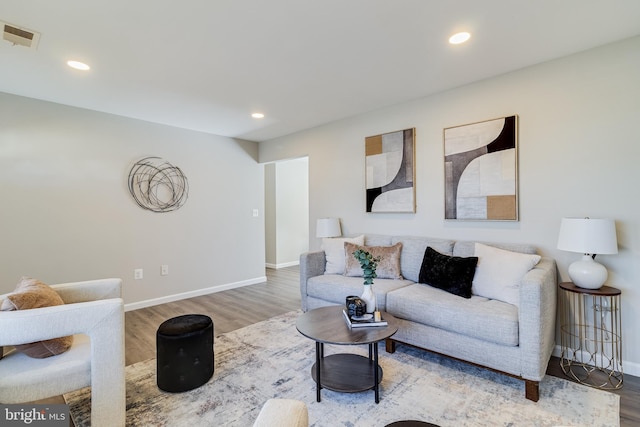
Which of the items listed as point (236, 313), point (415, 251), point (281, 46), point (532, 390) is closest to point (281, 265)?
point (236, 313)

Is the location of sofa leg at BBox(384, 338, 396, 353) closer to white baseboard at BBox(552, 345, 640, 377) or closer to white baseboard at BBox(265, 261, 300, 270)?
white baseboard at BBox(552, 345, 640, 377)

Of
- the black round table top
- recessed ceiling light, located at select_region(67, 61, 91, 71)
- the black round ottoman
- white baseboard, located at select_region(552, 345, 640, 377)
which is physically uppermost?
recessed ceiling light, located at select_region(67, 61, 91, 71)

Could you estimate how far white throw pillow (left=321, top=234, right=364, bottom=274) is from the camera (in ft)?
11.3

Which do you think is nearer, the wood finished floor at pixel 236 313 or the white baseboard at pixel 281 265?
the wood finished floor at pixel 236 313

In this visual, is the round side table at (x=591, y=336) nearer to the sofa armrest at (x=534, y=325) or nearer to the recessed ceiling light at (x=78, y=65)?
the sofa armrest at (x=534, y=325)

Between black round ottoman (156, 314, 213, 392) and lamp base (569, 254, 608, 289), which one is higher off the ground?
lamp base (569, 254, 608, 289)

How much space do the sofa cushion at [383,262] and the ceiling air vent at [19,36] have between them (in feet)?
10.1

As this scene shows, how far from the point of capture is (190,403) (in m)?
1.94

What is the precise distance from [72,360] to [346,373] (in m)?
1.61

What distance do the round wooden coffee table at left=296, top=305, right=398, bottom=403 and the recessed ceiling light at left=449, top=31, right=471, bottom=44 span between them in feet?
6.69

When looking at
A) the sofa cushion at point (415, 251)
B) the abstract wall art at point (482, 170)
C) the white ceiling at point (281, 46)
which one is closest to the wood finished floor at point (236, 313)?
the sofa cushion at point (415, 251)

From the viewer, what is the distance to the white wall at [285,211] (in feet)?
21.4

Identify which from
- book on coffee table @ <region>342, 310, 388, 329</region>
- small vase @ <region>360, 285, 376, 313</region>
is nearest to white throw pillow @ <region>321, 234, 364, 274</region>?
small vase @ <region>360, 285, 376, 313</region>

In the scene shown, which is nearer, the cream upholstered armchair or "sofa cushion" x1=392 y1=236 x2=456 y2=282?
the cream upholstered armchair
